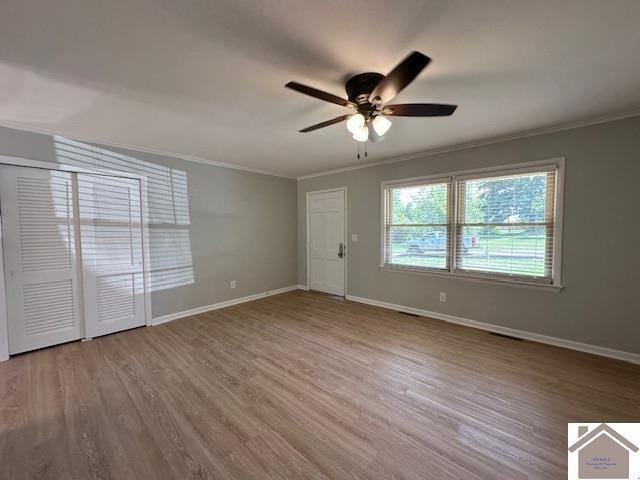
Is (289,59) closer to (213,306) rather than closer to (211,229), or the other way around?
(211,229)

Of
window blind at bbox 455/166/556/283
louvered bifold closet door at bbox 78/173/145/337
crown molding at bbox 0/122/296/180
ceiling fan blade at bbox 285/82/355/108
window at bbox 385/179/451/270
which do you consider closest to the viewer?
ceiling fan blade at bbox 285/82/355/108

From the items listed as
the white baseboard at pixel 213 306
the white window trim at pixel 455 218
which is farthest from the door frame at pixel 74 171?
the white window trim at pixel 455 218

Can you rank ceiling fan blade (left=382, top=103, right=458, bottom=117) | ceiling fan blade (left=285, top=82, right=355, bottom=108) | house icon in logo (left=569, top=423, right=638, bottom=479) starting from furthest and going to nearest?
ceiling fan blade (left=382, top=103, right=458, bottom=117) → ceiling fan blade (left=285, top=82, right=355, bottom=108) → house icon in logo (left=569, top=423, right=638, bottom=479)

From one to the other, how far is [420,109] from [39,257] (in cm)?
406

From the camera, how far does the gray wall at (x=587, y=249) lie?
2643 mm

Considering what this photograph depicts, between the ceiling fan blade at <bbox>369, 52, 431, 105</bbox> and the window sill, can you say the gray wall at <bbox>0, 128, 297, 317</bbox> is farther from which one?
the ceiling fan blade at <bbox>369, 52, 431, 105</bbox>

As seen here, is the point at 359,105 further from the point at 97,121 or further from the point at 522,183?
the point at 97,121

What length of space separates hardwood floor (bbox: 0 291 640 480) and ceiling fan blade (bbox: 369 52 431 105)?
2.22 meters

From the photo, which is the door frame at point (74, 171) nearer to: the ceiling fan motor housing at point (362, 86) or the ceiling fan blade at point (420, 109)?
the ceiling fan motor housing at point (362, 86)

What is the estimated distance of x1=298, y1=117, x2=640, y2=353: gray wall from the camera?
264 centimetres

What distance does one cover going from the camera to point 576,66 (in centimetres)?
183

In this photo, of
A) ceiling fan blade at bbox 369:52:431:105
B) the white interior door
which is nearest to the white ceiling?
ceiling fan blade at bbox 369:52:431:105

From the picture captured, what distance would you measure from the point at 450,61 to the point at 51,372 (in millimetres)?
4245

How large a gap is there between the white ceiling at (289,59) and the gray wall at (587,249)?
0.33 m
